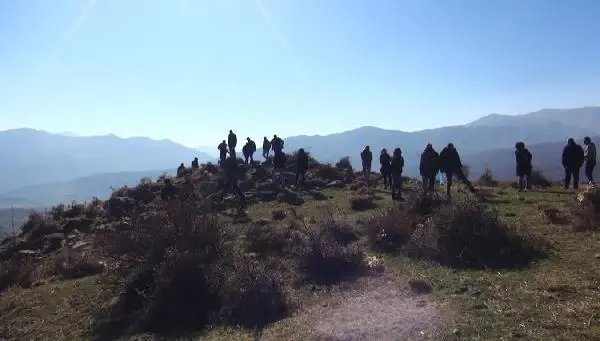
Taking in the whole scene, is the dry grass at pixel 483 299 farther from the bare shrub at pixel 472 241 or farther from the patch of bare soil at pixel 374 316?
the bare shrub at pixel 472 241

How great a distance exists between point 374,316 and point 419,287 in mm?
1497

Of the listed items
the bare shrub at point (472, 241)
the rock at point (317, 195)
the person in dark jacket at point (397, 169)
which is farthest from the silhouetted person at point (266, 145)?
the bare shrub at point (472, 241)

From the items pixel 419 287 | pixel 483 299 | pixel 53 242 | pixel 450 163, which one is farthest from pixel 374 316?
pixel 53 242

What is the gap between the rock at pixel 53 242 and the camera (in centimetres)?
2117

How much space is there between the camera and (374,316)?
322 inches

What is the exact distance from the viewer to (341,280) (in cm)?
1084

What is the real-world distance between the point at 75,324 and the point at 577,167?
1876 centimetres

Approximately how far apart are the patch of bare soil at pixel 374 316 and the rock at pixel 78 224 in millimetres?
18721

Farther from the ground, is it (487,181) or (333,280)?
(487,181)

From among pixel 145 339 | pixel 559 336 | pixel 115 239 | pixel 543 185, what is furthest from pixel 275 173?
pixel 559 336

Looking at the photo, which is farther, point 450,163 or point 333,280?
point 450,163

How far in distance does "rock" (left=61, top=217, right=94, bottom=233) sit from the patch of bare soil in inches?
737

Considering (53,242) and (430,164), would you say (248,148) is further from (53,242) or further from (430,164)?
(430,164)

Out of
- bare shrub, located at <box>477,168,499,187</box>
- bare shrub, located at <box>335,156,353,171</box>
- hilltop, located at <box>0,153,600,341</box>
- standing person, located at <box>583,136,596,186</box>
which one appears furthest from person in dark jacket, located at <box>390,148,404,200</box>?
bare shrub, located at <box>335,156,353,171</box>
